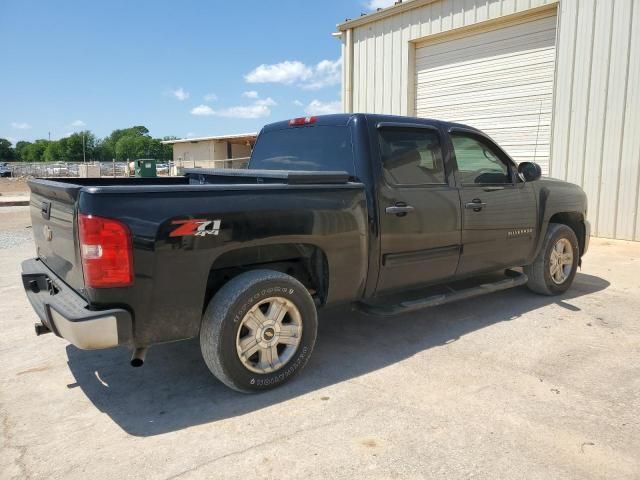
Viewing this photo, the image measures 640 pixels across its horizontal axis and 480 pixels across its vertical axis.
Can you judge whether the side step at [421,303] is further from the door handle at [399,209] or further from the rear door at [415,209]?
the door handle at [399,209]

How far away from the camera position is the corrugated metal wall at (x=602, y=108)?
899 cm

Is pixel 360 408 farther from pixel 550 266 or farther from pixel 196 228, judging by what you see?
pixel 550 266

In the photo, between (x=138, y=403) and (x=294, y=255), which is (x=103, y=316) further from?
(x=294, y=255)

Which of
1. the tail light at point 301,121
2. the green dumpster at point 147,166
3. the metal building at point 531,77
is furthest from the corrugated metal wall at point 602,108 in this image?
the green dumpster at point 147,166

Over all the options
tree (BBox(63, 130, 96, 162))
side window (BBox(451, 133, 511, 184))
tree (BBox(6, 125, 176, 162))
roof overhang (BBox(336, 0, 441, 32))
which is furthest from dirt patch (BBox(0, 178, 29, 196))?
tree (BBox(63, 130, 96, 162))

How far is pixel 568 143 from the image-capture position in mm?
9906

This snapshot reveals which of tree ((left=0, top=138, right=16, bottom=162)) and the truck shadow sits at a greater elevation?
tree ((left=0, top=138, right=16, bottom=162))

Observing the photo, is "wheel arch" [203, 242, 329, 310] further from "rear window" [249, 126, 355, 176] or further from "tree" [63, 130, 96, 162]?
"tree" [63, 130, 96, 162]

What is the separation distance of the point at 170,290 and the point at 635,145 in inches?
345

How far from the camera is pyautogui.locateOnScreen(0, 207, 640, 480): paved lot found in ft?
8.90

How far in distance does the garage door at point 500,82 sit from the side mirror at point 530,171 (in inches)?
231

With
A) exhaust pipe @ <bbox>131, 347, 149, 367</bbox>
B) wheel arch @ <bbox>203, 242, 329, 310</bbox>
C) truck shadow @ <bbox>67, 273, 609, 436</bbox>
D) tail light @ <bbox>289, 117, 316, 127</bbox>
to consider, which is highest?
tail light @ <bbox>289, 117, 316, 127</bbox>

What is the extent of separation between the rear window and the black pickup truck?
14mm

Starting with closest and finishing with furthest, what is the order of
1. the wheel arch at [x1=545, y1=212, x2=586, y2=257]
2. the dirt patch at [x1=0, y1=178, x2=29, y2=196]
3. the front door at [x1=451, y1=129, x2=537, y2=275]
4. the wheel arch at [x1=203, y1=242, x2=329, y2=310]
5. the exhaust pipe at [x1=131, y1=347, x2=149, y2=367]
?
the exhaust pipe at [x1=131, y1=347, x2=149, y2=367] < the wheel arch at [x1=203, y1=242, x2=329, y2=310] < the front door at [x1=451, y1=129, x2=537, y2=275] < the wheel arch at [x1=545, y1=212, x2=586, y2=257] < the dirt patch at [x1=0, y1=178, x2=29, y2=196]
